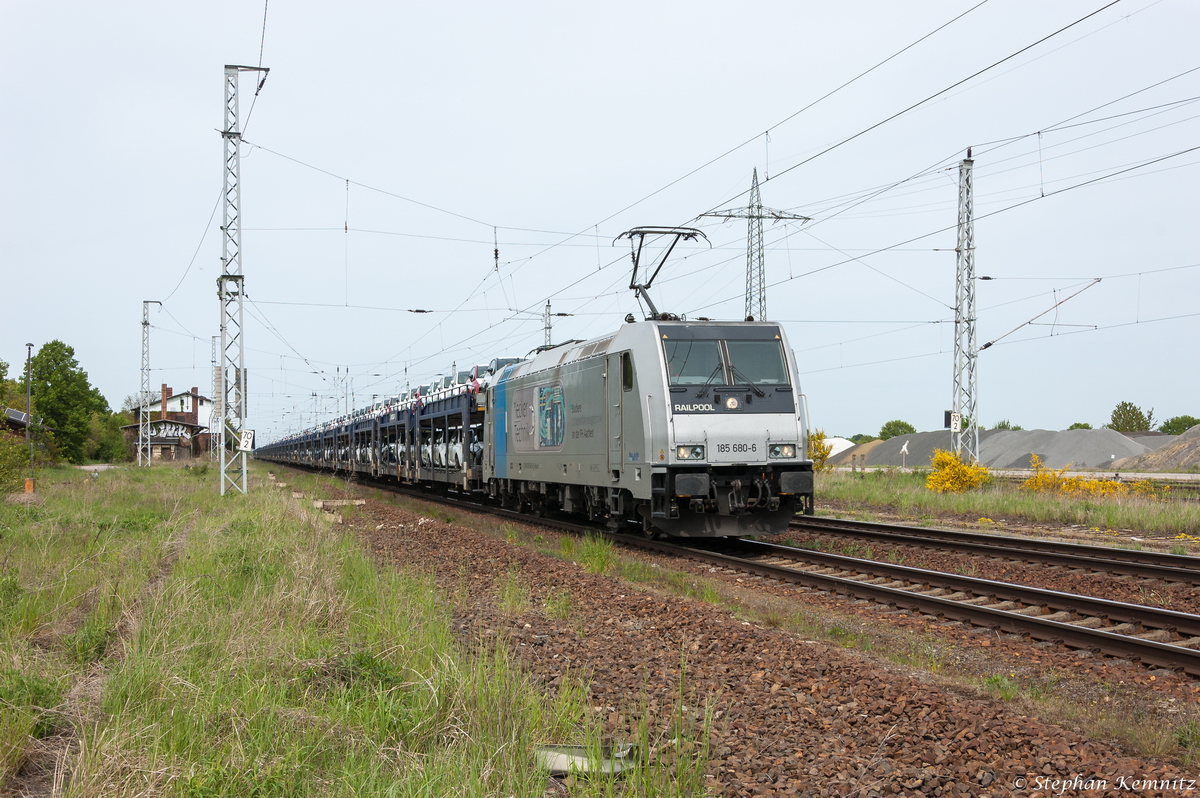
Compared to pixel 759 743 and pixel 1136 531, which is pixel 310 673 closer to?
pixel 759 743

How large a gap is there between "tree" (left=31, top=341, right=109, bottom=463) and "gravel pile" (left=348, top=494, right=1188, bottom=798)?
68866mm

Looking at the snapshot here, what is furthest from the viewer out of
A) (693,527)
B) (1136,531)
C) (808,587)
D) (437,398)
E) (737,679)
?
(437,398)

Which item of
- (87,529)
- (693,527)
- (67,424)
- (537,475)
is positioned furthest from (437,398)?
(67,424)

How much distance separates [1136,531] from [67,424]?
71.4 meters

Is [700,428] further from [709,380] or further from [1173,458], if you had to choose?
[1173,458]

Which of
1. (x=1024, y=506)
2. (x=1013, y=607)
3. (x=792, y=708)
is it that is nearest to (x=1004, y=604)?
(x=1013, y=607)

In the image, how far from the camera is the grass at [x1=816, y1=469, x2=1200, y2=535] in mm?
17297

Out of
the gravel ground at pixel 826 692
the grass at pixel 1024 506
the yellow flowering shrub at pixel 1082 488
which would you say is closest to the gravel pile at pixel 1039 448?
the grass at pixel 1024 506

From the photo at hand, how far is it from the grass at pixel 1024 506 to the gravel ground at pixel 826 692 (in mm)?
10980

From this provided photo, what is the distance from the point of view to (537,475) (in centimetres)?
1866

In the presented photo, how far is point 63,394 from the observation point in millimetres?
66750

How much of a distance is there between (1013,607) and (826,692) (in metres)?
4.42

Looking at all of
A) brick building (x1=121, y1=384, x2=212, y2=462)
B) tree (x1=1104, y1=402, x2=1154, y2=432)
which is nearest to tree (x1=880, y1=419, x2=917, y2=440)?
tree (x1=1104, y1=402, x2=1154, y2=432)

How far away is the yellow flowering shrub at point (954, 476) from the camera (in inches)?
974
